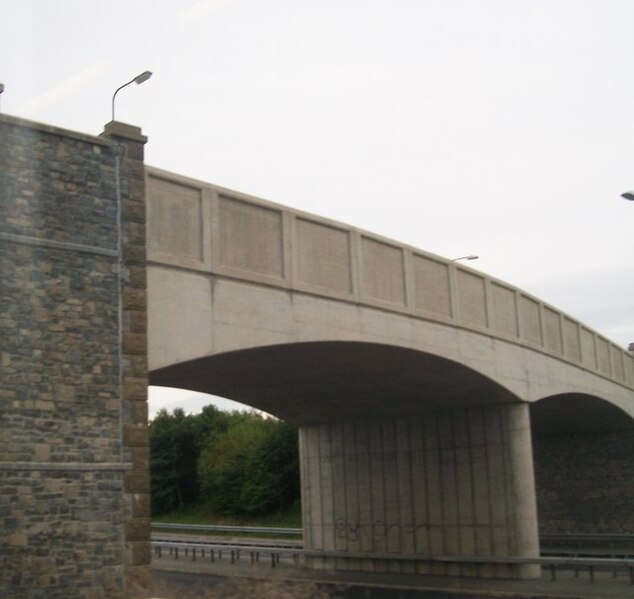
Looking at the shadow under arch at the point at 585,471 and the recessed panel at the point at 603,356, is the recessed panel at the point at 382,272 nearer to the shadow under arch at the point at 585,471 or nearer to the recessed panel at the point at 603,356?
the recessed panel at the point at 603,356

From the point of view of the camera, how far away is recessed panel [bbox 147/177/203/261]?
1461 centimetres

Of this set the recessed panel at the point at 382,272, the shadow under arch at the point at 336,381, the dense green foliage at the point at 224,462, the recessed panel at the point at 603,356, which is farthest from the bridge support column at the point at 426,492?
the dense green foliage at the point at 224,462

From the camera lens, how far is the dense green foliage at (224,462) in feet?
163

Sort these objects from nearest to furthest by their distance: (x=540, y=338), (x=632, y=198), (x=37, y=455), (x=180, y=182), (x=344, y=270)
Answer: (x=37, y=455)
(x=180, y=182)
(x=344, y=270)
(x=632, y=198)
(x=540, y=338)

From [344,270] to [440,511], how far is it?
336 inches

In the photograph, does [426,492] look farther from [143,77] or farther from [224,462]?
[224,462]

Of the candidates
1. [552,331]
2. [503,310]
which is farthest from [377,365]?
[552,331]


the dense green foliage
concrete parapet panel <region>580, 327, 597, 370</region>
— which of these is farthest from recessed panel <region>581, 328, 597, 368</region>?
the dense green foliage

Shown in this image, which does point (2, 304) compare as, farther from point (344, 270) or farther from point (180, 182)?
point (344, 270)

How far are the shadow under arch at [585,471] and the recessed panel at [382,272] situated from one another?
14.1m

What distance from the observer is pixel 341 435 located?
88.5ft

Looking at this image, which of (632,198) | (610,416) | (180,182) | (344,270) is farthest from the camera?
(610,416)

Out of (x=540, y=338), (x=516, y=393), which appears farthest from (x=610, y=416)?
(x=516, y=393)

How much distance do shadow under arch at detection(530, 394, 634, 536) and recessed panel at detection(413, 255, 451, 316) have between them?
12.3 metres
